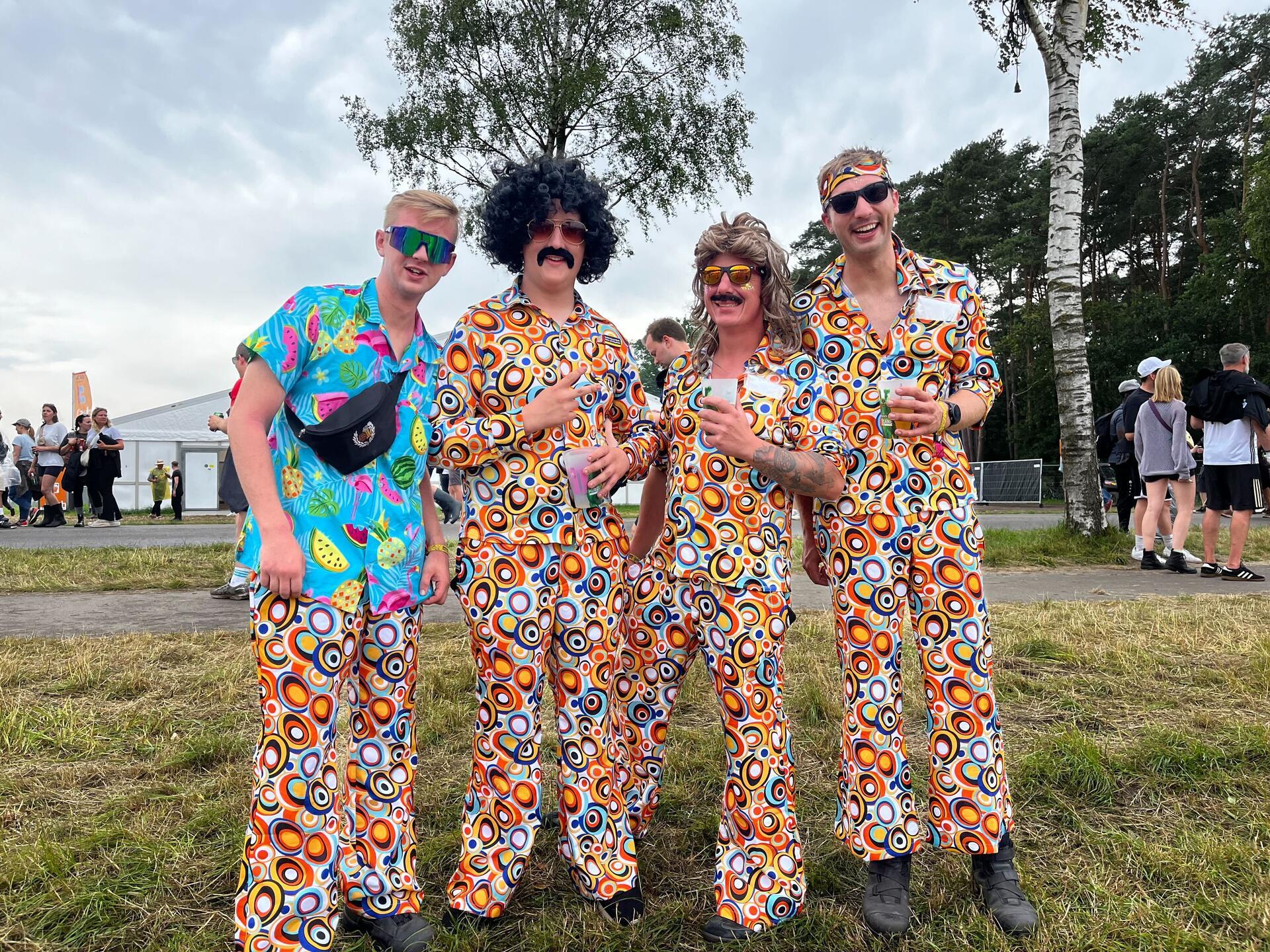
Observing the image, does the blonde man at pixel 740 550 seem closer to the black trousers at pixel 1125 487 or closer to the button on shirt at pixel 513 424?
the button on shirt at pixel 513 424

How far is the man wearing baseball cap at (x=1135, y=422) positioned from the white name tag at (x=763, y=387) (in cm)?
803

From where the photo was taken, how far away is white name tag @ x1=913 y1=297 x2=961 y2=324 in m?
2.45

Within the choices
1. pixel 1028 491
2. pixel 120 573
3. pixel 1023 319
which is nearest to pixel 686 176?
pixel 120 573

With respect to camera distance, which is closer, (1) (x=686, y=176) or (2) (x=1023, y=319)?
(1) (x=686, y=176)

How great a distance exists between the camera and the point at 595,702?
244 cm

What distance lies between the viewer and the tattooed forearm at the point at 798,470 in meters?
2.32

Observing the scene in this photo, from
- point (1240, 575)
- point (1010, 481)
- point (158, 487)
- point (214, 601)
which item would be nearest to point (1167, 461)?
point (1240, 575)

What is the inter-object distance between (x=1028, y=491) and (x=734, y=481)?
27639 millimetres

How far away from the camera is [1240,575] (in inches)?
304

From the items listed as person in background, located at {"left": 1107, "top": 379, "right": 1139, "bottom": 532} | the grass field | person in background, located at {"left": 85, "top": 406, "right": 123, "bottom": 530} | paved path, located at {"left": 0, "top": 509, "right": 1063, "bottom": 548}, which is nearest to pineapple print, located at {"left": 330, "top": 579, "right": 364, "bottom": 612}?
the grass field

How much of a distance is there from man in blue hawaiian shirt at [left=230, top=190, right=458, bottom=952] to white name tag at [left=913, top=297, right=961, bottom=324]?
4.90 ft

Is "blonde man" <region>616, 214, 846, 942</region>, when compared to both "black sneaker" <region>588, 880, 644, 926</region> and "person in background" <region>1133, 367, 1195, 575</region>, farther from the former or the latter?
"person in background" <region>1133, 367, 1195, 575</region>

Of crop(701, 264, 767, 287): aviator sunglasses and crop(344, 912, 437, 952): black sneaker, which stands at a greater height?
crop(701, 264, 767, 287): aviator sunglasses

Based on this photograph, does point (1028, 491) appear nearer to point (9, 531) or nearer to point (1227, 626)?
point (1227, 626)
